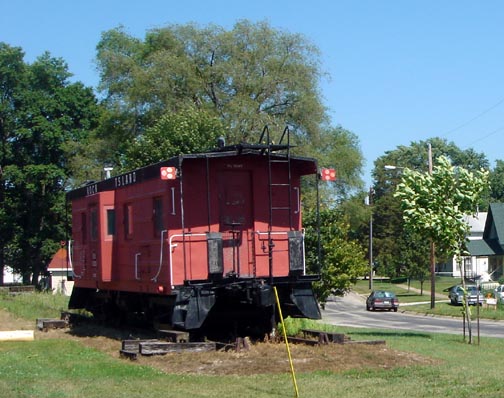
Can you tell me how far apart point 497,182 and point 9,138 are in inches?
3776

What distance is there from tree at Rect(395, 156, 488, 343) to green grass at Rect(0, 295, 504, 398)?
5.88 m

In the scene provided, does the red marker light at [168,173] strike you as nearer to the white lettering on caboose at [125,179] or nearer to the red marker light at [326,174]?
the white lettering on caboose at [125,179]

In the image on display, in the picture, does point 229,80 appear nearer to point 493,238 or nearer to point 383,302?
point 383,302

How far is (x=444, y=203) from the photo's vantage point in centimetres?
2047

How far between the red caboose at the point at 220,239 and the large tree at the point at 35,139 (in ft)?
148

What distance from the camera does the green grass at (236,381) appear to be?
10.9m

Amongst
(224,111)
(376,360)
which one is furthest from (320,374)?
(224,111)

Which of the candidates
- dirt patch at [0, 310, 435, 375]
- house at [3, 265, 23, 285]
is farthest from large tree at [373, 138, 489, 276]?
dirt patch at [0, 310, 435, 375]

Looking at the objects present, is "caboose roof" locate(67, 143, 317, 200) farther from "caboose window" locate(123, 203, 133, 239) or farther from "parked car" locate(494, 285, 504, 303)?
"parked car" locate(494, 285, 504, 303)

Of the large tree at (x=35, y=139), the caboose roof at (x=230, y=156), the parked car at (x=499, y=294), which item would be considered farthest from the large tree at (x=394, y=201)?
the caboose roof at (x=230, y=156)

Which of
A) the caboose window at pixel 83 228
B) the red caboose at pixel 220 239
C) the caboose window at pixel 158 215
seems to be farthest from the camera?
the caboose window at pixel 83 228

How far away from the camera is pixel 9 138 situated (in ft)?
209

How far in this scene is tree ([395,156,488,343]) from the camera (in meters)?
20.3

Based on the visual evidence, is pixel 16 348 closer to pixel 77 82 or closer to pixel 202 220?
pixel 202 220
